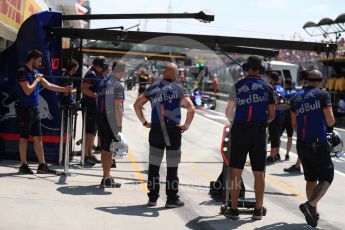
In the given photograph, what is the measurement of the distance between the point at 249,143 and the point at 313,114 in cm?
83

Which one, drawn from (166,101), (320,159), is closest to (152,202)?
(166,101)

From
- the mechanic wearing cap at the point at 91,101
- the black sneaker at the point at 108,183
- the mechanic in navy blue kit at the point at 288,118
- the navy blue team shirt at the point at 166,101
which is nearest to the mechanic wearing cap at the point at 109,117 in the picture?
the black sneaker at the point at 108,183

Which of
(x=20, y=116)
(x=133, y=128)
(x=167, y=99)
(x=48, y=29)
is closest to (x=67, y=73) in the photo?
(x=48, y=29)

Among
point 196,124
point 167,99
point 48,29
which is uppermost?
point 48,29

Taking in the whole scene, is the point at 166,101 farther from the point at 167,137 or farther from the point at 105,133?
the point at 105,133

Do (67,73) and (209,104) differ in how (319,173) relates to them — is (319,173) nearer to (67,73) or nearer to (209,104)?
(67,73)

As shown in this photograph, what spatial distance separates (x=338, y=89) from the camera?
2384 centimetres

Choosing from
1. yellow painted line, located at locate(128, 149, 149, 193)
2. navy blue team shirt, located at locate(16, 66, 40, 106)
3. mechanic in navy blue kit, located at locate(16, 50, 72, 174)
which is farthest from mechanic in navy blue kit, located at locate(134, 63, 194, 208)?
navy blue team shirt, located at locate(16, 66, 40, 106)

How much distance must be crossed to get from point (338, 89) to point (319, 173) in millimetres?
18210

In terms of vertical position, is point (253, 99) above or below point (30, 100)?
above

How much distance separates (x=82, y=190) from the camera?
25.8 ft

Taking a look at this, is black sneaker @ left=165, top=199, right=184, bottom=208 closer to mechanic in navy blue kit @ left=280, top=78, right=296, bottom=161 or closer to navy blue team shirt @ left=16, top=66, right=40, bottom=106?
navy blue team shirt @ left=16, top=66, right=40, bottom=106

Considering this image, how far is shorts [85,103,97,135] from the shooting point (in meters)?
10.3

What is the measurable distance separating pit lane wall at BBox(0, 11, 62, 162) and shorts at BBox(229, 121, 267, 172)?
4253mm
